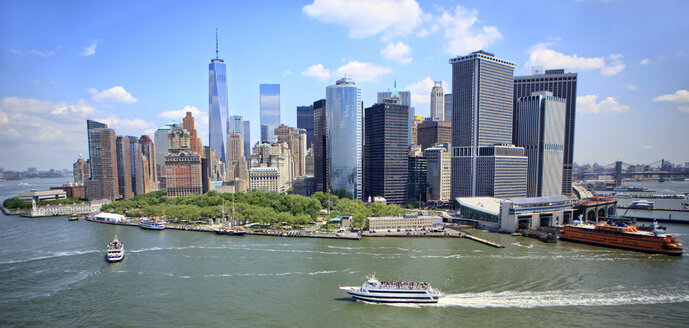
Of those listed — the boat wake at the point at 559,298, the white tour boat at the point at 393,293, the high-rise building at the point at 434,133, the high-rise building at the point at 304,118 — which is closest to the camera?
the boat wake at the point at 559,298

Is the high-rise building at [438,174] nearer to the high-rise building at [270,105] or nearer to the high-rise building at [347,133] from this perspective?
the high-rise building at [347,133]

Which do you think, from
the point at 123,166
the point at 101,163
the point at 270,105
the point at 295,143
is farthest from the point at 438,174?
the point at 270,105

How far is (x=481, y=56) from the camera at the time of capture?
7012cm

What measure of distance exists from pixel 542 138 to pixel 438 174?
2227cm

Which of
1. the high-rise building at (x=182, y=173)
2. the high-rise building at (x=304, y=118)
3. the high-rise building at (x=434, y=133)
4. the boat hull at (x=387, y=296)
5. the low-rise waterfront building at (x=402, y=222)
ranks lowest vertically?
the low-rise waterfront building at (x=402, y=222)

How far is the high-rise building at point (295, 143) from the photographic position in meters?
135

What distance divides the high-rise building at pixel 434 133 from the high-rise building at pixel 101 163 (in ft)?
264

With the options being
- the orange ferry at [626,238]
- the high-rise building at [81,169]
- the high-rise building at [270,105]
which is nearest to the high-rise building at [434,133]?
the orange ferry at [626,238]

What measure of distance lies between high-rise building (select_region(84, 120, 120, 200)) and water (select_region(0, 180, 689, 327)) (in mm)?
40111

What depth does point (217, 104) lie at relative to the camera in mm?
143125

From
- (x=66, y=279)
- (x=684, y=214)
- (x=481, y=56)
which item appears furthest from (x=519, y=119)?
(x=66, y=279)

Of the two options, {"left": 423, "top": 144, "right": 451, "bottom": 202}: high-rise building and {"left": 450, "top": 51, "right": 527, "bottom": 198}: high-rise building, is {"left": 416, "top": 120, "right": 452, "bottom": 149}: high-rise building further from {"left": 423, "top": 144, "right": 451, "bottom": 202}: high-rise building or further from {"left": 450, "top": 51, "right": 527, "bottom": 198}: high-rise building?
{"left": 450, "top": 51, "right": 527, "bottom": 198}: high-rise building

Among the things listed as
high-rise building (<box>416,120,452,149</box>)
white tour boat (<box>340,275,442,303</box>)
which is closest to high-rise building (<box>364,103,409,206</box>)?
high-rise building (<box>416,120,452,149</box>)

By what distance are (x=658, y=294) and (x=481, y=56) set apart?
178 ft
